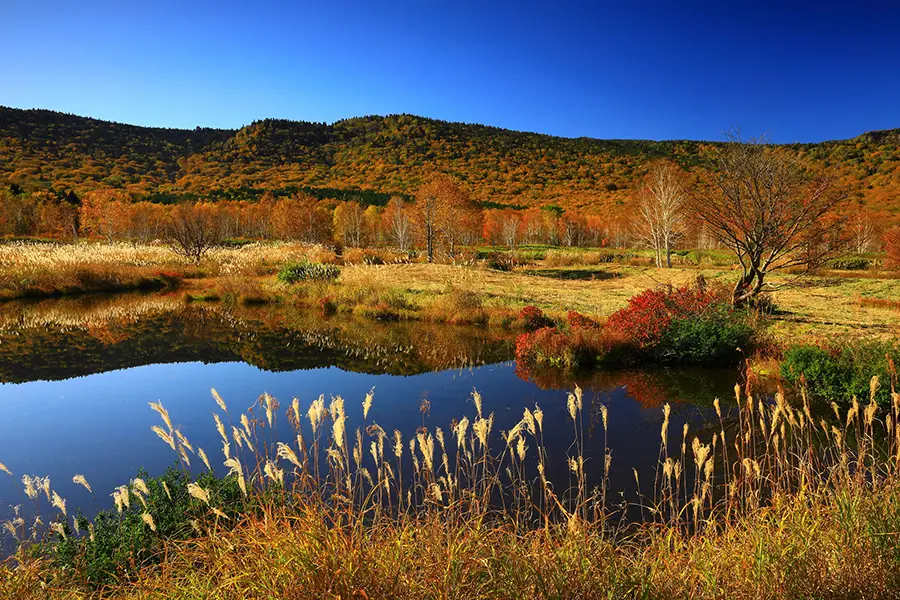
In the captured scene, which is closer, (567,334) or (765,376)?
(765,376)

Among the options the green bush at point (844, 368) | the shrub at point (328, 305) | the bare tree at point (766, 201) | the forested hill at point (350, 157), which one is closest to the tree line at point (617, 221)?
the bare tree at point (766, 201)

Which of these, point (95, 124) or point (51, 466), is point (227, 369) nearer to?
point (51, 466)

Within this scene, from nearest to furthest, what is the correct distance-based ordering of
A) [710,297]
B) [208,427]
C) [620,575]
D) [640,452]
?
1. [620,575]
2. [640,452]
3. [208,427]
4. [710,297]

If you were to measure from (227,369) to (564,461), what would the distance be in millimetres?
9516

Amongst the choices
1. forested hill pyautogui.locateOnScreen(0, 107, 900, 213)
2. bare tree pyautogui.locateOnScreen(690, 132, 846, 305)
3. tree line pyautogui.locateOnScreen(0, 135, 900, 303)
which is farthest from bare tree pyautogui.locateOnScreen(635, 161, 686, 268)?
forested hill pyautogui.locateOnScreen(0, 107, 900, 213)

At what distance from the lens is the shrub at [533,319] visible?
17.9 meters

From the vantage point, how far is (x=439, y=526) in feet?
11.6

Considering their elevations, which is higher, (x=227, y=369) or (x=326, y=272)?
(x=326, y=272)

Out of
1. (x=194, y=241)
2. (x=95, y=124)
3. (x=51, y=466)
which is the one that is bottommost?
(x=51, y=466)

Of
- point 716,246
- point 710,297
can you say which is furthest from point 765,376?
point 716,246

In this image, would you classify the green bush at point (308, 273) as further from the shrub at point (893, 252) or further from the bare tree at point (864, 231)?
the bare tree at point (864, 231)

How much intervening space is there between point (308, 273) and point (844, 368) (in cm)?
2236

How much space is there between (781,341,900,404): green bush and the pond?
4.95ft

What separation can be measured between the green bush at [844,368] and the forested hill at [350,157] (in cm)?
7663
